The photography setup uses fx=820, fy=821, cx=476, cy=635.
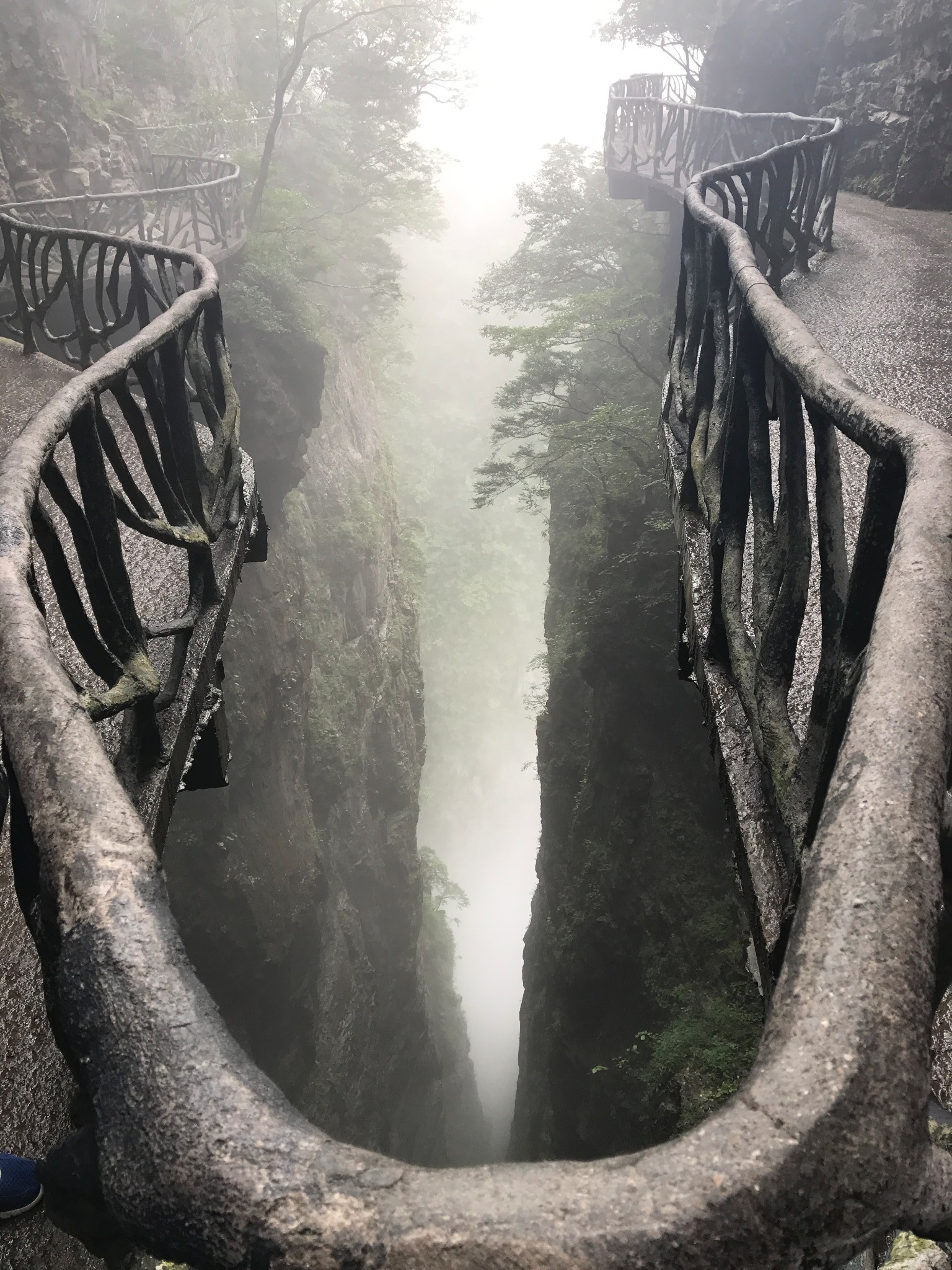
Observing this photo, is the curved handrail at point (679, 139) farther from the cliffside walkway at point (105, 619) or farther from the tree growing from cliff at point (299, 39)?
the cliffside walkway at point (105, 619)

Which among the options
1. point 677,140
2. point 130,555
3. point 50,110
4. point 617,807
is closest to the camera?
point 130,555

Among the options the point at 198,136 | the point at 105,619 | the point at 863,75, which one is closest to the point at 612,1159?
the point at 105,619

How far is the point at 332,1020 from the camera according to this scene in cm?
1269

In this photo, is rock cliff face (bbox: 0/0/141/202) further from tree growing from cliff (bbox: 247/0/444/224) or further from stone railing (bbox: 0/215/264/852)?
stone railing (bbox: 0/215/264/852)

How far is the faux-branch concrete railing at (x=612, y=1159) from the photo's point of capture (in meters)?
0.69

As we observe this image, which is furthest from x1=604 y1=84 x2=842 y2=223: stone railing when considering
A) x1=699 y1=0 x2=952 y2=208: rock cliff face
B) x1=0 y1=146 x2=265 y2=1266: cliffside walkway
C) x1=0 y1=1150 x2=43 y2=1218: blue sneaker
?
x1=0 y1=1150 x2=43 y2=1218: blue sneaker

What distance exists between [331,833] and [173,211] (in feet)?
39.4

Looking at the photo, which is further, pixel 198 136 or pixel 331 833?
pixel 198 136

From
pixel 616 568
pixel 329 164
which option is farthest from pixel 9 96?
pixel 616 568

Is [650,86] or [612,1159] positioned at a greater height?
[650,86]

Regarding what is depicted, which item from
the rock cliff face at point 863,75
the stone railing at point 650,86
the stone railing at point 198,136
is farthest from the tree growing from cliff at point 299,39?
the rock cliff face at point 863,75

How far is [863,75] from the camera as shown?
10688 millimetres

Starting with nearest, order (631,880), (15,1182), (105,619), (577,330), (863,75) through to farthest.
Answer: (15,1182) < (105,619) < (631,880) < (863,75) < (577,330)

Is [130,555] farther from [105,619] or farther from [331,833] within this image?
[331,833]
